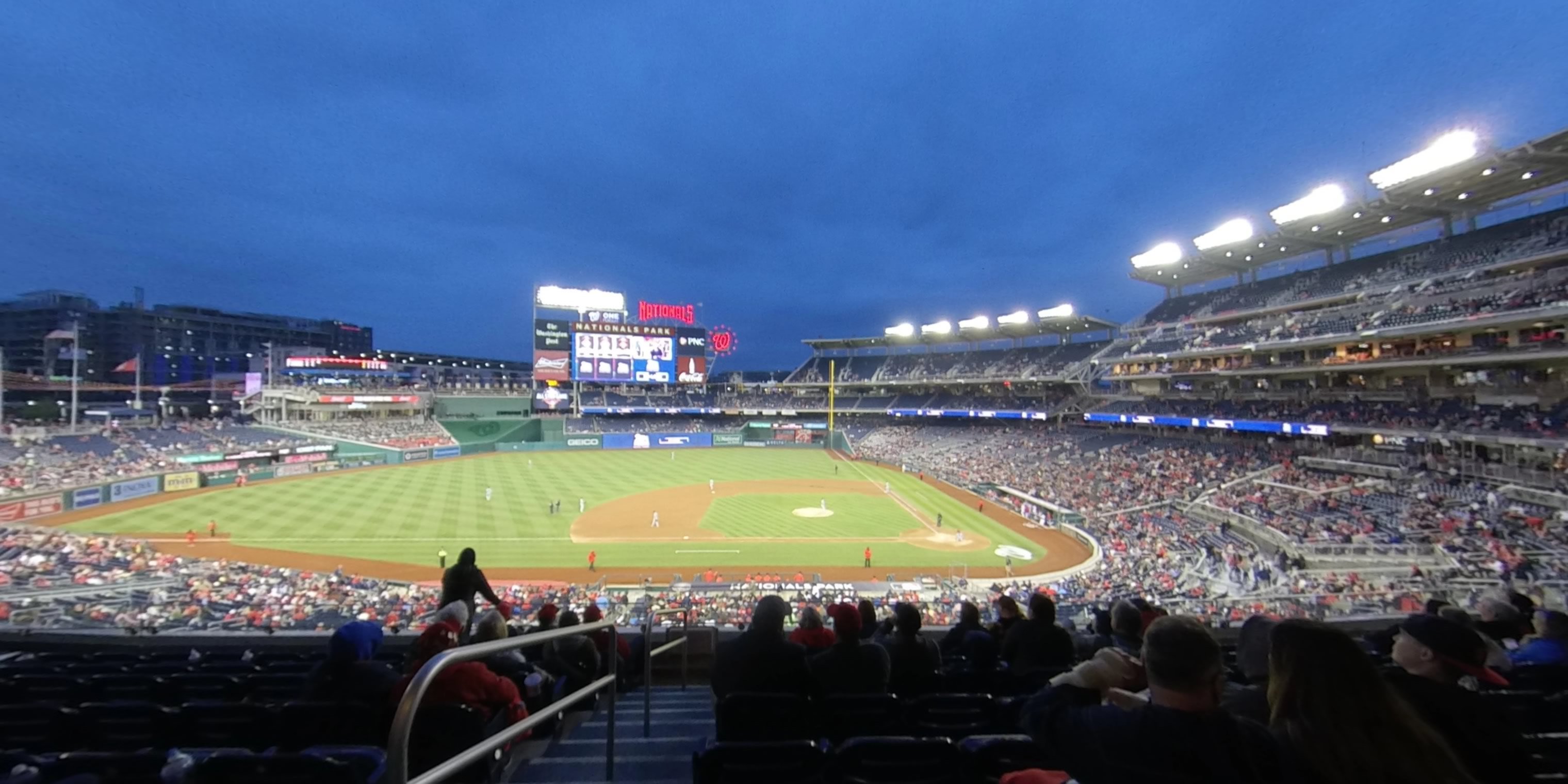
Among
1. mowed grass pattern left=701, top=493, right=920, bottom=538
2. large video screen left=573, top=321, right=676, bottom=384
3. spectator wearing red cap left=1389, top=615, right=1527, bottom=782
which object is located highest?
large video screen left=573, top=321, right=676, bottom=384

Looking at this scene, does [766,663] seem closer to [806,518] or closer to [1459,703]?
[1459,703]

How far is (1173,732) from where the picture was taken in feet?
6.16

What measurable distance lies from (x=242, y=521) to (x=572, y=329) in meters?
38.7

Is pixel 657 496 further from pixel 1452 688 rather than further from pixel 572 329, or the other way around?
pixel 1452 688

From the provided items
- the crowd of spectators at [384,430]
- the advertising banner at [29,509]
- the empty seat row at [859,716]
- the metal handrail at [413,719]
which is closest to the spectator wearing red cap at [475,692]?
the metal handrail at [413,719]

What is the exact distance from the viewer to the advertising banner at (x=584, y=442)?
6562 cm

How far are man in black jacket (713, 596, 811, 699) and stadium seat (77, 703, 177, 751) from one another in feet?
11.9

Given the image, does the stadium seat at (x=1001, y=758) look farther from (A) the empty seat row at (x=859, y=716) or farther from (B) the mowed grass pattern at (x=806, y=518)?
(B) the mowed grass pattern at (x=806, y=518)

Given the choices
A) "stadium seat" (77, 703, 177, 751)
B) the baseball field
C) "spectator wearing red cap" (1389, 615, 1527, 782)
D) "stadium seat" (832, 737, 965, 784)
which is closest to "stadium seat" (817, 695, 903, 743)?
"stadium seat" (832, 737, 965, 784)

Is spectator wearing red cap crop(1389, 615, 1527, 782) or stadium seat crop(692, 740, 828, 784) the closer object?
spectator wearing red cap crop(1389, 615, 1527, 782)

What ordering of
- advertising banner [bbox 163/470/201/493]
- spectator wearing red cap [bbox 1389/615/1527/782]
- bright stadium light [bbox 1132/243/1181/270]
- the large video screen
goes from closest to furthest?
1. spectator wearing red cap [bbox 1389/615/1527/782]
2. advertising banner [bbox 163/470/201/493]
3. bright stadium light [bbox 1132/243/1181/270]
4. the large video screen

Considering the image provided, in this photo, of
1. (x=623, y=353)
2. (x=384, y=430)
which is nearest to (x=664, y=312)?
(x=623, y=353)

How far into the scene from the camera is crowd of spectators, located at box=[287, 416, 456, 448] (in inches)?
2173

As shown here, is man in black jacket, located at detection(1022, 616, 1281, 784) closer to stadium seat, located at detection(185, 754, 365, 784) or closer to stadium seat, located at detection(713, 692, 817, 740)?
stadium seat, located at detection(713, 692, 817, 740)
